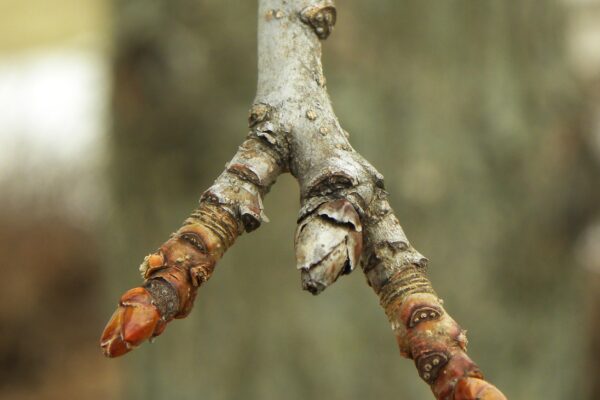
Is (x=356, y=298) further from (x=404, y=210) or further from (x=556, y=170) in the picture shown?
(x=556, y=170)

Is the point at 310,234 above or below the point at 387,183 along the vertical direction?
below

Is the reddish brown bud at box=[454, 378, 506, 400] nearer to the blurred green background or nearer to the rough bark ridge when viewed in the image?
the rough bark ridge

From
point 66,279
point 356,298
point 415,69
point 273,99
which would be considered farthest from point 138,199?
point 66,279

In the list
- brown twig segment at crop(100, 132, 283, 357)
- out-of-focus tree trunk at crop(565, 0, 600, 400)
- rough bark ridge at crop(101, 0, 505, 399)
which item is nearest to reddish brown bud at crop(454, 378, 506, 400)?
rough bark ridge at crop(101, 0, 505, 399)

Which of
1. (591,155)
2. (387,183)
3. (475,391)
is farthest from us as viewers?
(591,155)

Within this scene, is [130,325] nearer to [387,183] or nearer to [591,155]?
[387,183]

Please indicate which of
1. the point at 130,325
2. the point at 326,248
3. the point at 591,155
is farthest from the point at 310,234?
the point at 591,155

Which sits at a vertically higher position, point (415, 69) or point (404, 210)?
point (415, 69)
